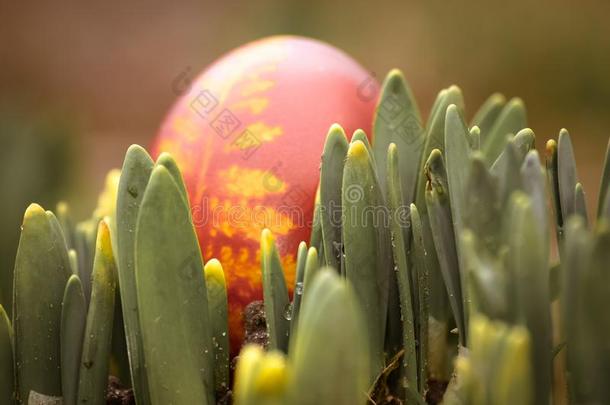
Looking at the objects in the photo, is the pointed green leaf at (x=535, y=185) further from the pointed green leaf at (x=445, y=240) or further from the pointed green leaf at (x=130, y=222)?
the pointed green leaf at (x=130, y=222)

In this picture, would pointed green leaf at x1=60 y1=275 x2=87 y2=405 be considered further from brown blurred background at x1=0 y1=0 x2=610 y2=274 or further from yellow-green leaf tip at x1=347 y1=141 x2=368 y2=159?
brown blurred background at x1=0 y1=0 x2=610 y2=274

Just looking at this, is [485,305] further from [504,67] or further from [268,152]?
[504,67]

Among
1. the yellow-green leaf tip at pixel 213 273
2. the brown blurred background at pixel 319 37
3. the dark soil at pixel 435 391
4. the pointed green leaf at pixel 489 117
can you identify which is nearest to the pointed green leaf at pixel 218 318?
the yellow-green leaf tip at pixel 213 273

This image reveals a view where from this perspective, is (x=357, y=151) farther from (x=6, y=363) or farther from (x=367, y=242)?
(x=6, y=363)

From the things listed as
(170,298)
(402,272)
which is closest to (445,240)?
(402,272)

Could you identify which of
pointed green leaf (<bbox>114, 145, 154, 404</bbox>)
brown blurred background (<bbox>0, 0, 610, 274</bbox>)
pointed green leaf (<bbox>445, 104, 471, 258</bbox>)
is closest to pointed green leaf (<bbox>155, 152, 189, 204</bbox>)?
pointed green leaf (<bbox>114, 145, 154, 404</bbox>)

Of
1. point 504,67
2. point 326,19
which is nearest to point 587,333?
point 504,67
